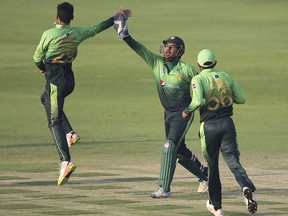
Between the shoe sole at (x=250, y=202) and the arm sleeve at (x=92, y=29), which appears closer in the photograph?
the shoe sole at (x=250, y=202)

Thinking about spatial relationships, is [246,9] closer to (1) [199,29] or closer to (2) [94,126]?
(1) [199,29]

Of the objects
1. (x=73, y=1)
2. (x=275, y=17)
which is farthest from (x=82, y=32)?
(x=73, y=1)

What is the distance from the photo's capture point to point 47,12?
6631 centimetres

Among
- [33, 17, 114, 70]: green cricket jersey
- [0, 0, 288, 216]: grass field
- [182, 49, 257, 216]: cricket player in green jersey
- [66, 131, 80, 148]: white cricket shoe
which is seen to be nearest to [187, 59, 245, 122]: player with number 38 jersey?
[182, 49, 257, 216]: cricket player in green jersey

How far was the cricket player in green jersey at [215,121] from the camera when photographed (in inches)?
635

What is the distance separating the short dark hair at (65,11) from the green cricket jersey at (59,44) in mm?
116

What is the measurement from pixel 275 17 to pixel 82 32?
4496 cm

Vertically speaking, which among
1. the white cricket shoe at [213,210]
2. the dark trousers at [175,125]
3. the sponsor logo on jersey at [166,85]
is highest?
the sponsor logo on jersey at [166,85]

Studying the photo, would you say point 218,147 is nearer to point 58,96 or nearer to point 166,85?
point 166,85

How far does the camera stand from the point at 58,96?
1941 cm

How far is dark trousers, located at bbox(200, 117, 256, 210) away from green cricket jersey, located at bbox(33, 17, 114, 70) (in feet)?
11.7

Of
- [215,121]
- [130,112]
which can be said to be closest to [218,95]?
[215,121]

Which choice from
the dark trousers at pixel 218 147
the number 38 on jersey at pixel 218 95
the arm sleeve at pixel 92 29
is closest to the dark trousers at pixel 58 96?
the arm sleeve at pixel 92 29

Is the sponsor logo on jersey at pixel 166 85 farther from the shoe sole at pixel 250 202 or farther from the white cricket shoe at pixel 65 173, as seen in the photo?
the shoe sole at pixel 250 202
